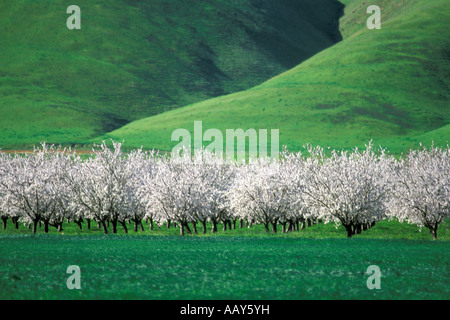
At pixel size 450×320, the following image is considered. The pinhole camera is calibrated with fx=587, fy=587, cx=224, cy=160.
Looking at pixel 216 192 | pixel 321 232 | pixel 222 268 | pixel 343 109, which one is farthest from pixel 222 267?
pixel 343 109

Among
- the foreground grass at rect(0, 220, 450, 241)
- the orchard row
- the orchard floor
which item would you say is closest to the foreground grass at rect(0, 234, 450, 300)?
the orchard floor

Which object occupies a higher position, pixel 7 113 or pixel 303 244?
pixel 7 113

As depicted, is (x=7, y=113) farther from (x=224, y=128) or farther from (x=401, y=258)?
(x=401, y=258)

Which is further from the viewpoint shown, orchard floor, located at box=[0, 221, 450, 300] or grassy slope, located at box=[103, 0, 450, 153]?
grassy slope, located at box=[103, 0, 450, 153]

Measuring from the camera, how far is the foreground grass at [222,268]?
82.2ft

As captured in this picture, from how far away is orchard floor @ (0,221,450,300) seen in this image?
82.2 ft

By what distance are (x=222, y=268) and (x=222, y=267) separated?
11.7 inches

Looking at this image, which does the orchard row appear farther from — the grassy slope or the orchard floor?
the grassy slope

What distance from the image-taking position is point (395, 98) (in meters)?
175

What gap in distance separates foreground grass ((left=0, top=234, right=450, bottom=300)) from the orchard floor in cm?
5

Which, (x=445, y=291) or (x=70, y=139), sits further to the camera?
(x=70, y=139)

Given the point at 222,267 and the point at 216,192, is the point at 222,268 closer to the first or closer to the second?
the point at 222,267
